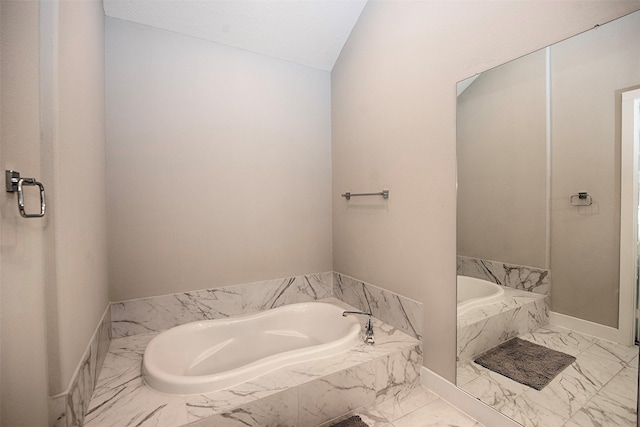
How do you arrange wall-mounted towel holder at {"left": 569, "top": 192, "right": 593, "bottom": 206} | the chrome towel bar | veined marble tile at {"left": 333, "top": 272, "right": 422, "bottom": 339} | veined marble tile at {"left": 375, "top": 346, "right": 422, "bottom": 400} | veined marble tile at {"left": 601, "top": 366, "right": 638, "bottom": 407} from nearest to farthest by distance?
1. veined marble tile at {"left": 601, "top": 366, "right": 638, "bottom": 407}
2. wall-mounted towel holder at {"left": 569, "top": 192, "right": 593, "bottom": 206}
3. veined marble tile at {"left": 375, "top": 346, "right": 422, "bottom": 400}
4. veined marble tile at {"left": 333, "top": 272, "right": 422, "bottom": 339}
5. the chrome towel bar

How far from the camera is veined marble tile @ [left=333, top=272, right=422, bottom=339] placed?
1.78 metres

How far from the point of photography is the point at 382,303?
2.02 metres

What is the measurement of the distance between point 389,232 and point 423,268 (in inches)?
13.9

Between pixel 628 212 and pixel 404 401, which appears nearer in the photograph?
pixel 628 212

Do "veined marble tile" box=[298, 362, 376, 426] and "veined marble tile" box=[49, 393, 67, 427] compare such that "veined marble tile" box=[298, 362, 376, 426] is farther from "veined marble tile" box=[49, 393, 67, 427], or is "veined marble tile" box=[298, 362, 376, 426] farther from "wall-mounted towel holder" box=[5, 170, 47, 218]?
"wall-mounted towel holder" box=[5, 170, 47, 218]

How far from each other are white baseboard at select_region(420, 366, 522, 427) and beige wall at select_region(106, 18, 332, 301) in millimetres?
1214

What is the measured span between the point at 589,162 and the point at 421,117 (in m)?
0.85

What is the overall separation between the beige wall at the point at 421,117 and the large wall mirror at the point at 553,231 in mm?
77

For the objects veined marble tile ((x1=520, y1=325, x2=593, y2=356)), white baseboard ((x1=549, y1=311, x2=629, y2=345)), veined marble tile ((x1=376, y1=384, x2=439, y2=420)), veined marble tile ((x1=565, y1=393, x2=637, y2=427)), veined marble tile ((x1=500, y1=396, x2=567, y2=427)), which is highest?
white baseboard ((x1=549, y1=311, x2=629, y2=345))

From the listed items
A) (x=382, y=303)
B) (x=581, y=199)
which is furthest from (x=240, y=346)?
(x=581, y=199)

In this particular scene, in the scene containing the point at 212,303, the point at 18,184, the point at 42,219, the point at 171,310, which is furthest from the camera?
the point at 212,303

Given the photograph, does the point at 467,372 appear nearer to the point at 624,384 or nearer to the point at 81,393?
the point at 624,384

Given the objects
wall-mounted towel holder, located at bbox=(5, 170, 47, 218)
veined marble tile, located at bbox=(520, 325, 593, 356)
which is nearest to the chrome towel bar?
veined marble tile, located at bbox=(520, 325, 593, 356)

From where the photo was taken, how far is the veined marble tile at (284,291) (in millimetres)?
2223
